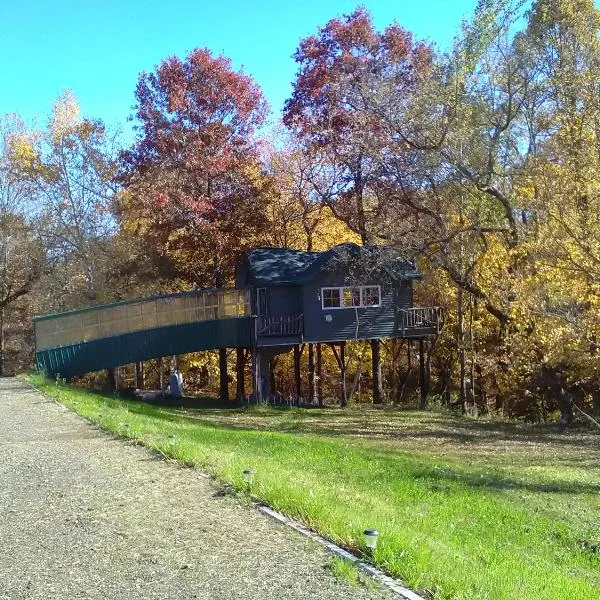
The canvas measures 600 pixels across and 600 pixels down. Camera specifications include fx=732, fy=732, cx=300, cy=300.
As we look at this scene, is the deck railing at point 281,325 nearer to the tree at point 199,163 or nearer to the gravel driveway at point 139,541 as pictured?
the tree at point 199,163

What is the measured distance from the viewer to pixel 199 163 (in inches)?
1209

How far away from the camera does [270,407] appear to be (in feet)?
91.8

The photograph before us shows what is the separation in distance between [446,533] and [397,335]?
2258 centimetres

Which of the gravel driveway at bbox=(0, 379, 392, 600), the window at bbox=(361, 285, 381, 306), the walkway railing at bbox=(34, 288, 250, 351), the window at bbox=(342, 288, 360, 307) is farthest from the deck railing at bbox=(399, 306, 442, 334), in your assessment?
the gravel driveway at bbox=(0, 379, 392, 600)

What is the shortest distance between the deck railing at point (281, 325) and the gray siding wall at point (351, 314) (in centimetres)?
28

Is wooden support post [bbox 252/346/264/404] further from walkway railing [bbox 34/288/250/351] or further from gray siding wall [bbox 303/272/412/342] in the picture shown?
gray siding wall [bbox 303/272/412/342]

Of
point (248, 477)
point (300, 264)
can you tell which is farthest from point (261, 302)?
point (248, 477)

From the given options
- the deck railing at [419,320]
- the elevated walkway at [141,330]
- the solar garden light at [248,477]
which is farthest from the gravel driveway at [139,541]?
the deck railing at [419,320]

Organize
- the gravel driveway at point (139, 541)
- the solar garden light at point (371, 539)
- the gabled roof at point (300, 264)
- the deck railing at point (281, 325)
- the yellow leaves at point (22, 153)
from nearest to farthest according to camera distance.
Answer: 1. the gravel driveway at point (139, 541)
2. the solar garden light at point (371, 539)
3. the gabled roof at point (300, 264)
4. the deck railing at point (281, 325)
5. the yellow leaves at point (22, 153)

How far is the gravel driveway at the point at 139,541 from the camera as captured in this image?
4730mm

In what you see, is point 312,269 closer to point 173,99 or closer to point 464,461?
point 173,99

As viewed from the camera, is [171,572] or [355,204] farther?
[355,204]

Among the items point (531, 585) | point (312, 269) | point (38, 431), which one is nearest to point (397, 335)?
point (312, 269)

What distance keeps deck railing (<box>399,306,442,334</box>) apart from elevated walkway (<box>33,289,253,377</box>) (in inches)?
253
